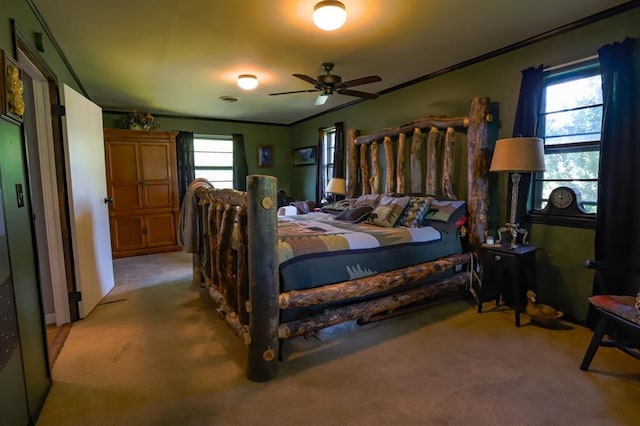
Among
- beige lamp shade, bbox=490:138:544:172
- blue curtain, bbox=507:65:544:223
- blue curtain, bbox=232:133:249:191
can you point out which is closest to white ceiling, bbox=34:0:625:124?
blue curtain, bbox=507:65:544:223

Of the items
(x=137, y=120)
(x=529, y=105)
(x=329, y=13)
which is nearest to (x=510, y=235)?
(x=529, y=105)

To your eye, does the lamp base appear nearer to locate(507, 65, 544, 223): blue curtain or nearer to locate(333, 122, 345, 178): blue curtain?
locate(507, 65, 544, 223): blue curtain

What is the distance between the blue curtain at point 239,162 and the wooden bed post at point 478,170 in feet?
14.2

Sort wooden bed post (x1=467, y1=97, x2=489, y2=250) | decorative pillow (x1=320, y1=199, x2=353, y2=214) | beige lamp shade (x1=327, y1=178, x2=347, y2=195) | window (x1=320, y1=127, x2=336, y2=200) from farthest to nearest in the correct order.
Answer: window (x1=320, y1=127, x2=336, y2=200), beige lamp shade (x1=327, y1=178, x2=347, y2=195), decorative pillow (x1=320, y1=199, x2=353, y2=214), wooden bed post (x1=467, y1=97, x2=489, y2=250)

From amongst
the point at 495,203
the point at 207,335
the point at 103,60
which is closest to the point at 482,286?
the point at 495,203

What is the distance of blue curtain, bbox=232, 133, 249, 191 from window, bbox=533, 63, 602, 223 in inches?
194

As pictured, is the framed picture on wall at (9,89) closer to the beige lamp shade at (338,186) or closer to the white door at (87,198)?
the white door at (87,198)

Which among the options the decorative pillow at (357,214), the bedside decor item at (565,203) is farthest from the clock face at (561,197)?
the decorative pillow at (357,214)

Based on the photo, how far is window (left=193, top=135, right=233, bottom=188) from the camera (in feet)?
20.7

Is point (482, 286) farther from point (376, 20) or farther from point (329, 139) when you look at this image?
point (329, 139)

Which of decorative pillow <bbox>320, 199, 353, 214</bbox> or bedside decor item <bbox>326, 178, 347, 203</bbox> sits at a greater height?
bedside decor item <bbox>326, 178, 347, 203</bbox>

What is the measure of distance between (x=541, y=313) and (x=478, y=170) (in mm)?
1370

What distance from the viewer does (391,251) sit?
8.84 feet

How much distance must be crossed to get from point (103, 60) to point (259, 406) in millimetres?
3521
